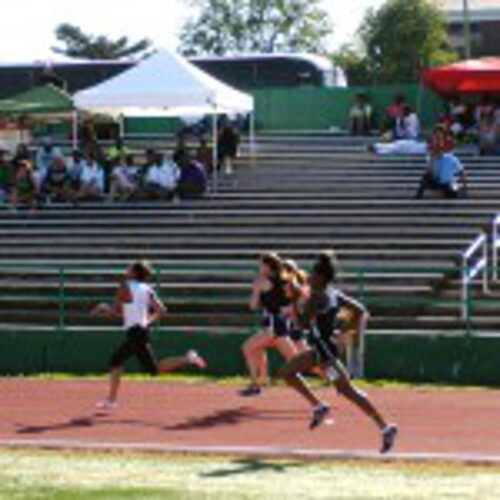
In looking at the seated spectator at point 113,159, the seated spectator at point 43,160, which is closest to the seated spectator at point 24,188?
the seated spectator at point 43,160

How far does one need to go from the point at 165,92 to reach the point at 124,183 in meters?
→ 1.85

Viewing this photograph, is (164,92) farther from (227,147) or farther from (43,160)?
(43,160)

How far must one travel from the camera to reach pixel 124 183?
34.6m

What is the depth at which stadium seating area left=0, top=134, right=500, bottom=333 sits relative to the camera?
26.9 m

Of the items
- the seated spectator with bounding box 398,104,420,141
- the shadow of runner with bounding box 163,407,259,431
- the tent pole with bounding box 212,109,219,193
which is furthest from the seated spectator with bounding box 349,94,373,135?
the shadow of runner with bounding box 163,407,259,431

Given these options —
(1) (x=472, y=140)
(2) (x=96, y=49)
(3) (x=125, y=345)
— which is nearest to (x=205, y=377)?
(3) (x=125, y=345)

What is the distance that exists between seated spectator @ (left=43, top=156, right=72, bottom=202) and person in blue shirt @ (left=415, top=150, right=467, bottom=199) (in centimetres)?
689

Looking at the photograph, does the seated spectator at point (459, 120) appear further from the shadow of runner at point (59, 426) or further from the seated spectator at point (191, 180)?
the shadow of runner at point (59, 426)

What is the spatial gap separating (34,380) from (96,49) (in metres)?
86.6

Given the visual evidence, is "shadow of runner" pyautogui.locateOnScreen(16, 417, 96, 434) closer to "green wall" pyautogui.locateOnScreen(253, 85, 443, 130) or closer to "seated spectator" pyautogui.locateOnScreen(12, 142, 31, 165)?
"seated spectator" pyautogui.locateOnScreen(12, 142, 31, 165)

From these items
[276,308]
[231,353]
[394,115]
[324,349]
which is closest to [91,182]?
[394,115]

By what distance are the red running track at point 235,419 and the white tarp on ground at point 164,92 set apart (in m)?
11.1

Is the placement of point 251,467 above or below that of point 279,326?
below

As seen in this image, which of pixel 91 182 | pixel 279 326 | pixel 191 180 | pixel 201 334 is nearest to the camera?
pixel 279 326
